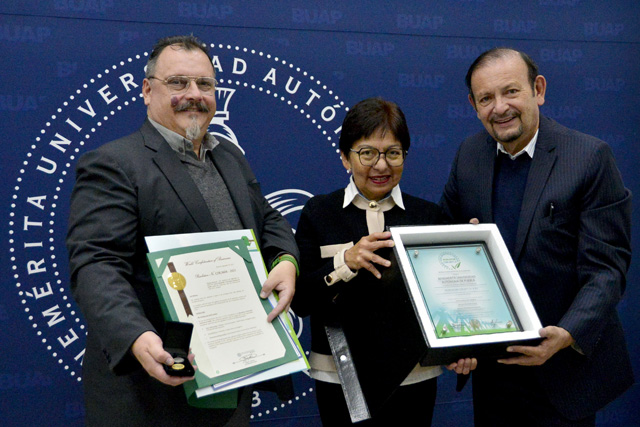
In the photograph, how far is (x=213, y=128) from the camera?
8.96ft

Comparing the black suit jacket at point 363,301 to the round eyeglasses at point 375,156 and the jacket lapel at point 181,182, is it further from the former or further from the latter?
the jacket lapel at point 181,182

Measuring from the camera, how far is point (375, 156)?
192 cm

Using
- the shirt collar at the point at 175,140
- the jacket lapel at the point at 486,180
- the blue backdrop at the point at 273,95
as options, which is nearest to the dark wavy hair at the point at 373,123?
the jacket lapel at the point at 486,180

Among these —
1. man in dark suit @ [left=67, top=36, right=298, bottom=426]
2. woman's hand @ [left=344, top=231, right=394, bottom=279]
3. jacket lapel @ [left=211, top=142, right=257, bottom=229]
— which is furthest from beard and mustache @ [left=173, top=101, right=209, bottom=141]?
woman's hand @ [left=344, top=231, right=394, bottom=279]

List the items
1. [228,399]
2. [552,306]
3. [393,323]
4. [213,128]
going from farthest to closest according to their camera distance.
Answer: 1. [213,128]
2. [552,306]
3. [393,323]
4. [228,399]

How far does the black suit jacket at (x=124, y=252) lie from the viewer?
145cm

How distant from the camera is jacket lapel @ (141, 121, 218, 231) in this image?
65.2 inches

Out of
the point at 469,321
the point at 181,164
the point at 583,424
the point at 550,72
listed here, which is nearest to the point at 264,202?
the point at 181,164

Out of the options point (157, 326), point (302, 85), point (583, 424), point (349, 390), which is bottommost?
point (583, 424)

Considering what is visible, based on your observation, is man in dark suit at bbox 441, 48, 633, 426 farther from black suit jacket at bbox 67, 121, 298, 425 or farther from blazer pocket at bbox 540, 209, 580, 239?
black suit jacket at bbox 67, 121, 298, 425

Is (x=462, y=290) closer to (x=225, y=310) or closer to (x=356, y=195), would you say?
(x=356, y=195)

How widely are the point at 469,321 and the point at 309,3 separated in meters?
1.85

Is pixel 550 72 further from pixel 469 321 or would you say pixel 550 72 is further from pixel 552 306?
pixel 469 321

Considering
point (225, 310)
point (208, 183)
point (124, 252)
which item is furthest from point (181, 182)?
point (225, 310)
